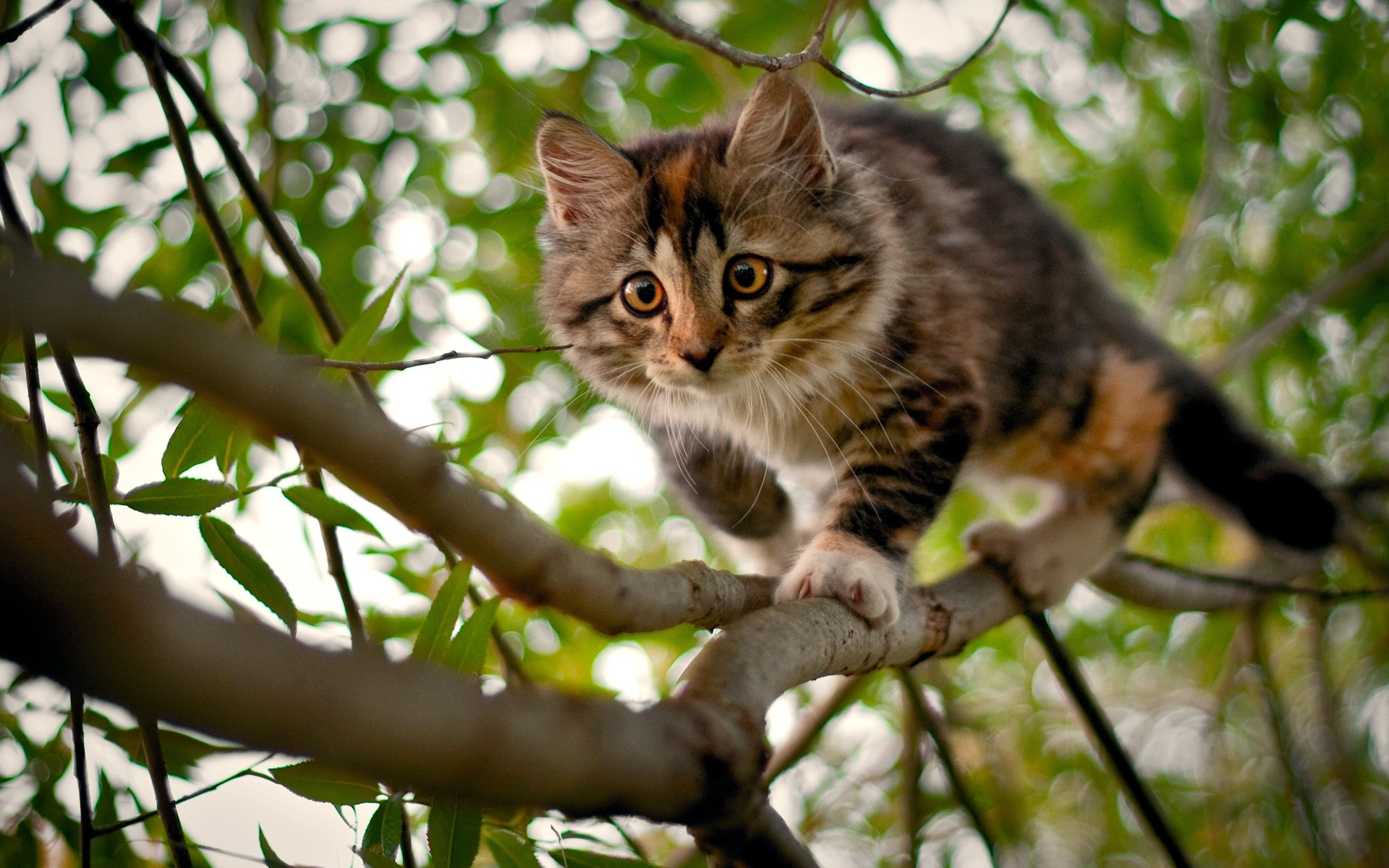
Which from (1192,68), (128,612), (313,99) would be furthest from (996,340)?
(128,612)

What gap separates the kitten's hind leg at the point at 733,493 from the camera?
243 centimetres

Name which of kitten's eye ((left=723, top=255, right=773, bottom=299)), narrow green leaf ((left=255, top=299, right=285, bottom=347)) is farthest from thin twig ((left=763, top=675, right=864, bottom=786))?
narrow green leaf ((left=255, top=299, right=285, bottom=347))

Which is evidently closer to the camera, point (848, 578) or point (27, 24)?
point (27, 24)

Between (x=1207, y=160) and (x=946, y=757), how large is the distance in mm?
2220

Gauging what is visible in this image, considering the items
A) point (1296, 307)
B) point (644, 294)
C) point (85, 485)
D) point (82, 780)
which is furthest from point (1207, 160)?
point (82, 780)

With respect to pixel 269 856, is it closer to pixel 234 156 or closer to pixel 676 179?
pixel 234 156

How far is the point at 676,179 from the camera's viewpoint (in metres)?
2.09

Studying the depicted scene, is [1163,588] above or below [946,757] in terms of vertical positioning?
above

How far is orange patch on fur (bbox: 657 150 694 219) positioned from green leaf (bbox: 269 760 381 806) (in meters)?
1.36

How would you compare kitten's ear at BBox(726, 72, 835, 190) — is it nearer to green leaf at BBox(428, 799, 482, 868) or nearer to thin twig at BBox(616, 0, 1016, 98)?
thin twig at BBox(616, 0, 1016, 98)

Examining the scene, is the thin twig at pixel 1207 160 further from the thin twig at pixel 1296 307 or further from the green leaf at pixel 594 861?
the green leaf at pixel 594 861

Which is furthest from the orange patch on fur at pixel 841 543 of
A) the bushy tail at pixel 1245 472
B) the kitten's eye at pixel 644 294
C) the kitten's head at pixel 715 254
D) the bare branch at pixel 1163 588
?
the bushy tail at pixel 1245 472

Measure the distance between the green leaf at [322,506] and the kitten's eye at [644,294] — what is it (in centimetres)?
95

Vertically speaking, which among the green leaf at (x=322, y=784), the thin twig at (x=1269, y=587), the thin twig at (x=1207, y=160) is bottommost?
the green leaf at (x=322, y=784)
